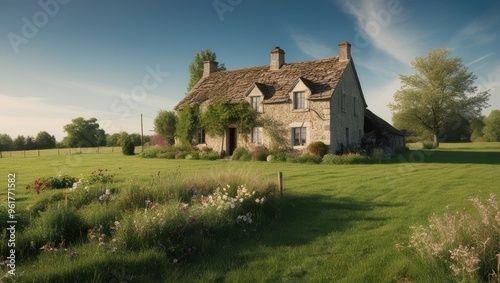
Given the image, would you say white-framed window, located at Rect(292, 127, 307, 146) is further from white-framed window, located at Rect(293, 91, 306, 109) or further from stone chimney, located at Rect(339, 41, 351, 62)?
stone chimney, located at Rect(339, 41, 351, 62)

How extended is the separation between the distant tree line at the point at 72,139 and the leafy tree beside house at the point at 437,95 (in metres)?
54.9

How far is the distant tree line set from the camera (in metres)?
67.6

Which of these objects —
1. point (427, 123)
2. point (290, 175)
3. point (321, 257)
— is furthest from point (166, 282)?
point (427, 123)

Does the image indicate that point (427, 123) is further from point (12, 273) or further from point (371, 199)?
point (12, 273)

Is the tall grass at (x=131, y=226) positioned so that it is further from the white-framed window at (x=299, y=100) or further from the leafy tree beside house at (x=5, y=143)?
the leafy tree beside house at (x=5, y=143)

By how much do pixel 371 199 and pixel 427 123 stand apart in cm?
4260

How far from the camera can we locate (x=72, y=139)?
8025 cm

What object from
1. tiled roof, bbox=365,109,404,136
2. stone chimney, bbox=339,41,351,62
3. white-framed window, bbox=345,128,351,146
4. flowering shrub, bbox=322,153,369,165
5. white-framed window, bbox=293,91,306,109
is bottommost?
flowering shrub, bbox=322,153,369,165

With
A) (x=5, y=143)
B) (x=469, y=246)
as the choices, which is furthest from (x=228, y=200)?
(x=5, y=143)

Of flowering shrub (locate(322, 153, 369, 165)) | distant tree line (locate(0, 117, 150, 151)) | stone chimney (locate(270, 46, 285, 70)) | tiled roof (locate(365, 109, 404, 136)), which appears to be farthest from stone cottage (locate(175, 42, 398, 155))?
distant tree line (locate(0, 117, 150, 151))

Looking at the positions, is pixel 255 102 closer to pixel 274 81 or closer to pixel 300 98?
pixel 274 81

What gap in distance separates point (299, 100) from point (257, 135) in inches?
184

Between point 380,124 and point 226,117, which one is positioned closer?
point 226,117

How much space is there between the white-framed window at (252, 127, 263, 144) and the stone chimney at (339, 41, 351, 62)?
356 inches
